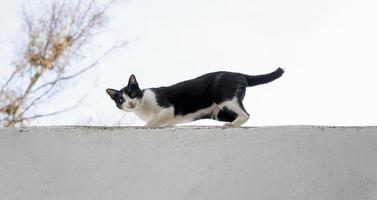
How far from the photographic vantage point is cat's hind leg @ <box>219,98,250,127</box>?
A: 135 centimetres

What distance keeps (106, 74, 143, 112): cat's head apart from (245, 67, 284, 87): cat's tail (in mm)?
333

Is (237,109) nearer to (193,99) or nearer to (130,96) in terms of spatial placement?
(193,99)

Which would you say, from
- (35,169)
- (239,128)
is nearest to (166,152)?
(239,128)

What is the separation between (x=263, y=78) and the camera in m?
1.53

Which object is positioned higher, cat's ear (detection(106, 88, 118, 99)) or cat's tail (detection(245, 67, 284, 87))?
cat's tail (detection(245, 67, 284, 87))

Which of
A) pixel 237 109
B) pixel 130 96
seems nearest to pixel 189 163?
pixel 237 109

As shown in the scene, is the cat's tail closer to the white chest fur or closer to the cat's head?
the white chest fur

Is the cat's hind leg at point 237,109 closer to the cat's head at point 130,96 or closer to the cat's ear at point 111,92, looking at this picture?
the cat's head at point 130,96

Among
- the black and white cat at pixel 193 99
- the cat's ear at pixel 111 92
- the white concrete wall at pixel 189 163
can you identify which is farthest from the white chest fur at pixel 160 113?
the white concrete wall at pixel 189 163

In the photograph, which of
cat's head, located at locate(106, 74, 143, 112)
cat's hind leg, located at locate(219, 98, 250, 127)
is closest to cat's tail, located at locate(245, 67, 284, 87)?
cat's hind leg, located at locate(219, 98, 250, 127)

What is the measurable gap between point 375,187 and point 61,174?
26.7 inches

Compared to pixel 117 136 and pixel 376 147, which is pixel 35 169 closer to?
pixel 117 136

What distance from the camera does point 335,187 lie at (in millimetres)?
1068

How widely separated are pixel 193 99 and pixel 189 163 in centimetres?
39
